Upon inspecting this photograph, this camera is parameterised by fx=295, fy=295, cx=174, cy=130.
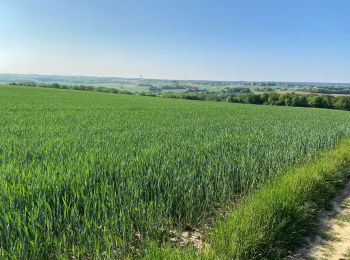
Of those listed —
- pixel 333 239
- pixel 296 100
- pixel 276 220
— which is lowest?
pixel 333 239

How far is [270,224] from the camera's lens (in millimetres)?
4414

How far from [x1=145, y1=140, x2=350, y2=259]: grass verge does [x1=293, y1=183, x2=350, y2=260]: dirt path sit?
0.17m

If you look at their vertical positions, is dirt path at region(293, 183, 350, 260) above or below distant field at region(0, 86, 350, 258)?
below

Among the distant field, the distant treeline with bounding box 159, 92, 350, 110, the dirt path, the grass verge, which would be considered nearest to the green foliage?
the grass verge

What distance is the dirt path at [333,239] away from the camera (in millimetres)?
4371

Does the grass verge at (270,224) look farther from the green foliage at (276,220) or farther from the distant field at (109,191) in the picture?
the distant field at (109,191)

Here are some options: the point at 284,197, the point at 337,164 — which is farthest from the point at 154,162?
the point at 337,164

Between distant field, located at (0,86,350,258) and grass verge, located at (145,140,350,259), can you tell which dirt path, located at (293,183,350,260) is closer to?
Answer: grass verge, located at (145,140,350,259)

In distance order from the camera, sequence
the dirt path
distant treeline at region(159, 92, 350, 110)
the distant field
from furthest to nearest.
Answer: distant treeline at region(159, 92, 350, 110) → the dirt path → the distant field

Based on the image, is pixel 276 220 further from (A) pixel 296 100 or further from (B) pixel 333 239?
(A) pixel 296 100

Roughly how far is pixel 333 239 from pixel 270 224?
52.7 inches

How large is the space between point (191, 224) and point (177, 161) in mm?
2079

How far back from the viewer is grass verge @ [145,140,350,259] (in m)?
3.65

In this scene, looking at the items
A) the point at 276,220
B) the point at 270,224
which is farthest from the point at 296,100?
the point at 270,224
